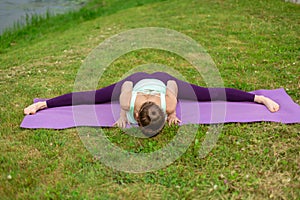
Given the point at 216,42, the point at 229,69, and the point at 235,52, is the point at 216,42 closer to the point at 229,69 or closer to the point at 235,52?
the point at 235,52

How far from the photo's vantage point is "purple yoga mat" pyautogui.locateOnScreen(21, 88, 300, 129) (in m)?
3.96

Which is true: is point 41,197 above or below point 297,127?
below

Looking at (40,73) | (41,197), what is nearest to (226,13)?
(40,73)

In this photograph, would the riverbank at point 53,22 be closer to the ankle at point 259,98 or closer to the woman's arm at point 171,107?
the woman's arm at point 171,107

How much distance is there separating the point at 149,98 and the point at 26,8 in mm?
8545

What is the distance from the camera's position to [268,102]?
4.18 metres

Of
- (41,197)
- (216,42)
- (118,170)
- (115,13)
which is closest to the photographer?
(41,197)

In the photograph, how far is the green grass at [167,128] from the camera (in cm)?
302

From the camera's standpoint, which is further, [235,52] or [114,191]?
[235,52]

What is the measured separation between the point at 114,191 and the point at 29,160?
3.16 ft

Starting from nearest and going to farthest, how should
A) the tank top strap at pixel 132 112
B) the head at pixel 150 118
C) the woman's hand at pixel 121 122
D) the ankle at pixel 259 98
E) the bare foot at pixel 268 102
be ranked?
the head at pixel 150 118
the tank top strap at pixel 132 112
the woman's hand at pixel 121 122
the bare foot at pixel 268 102
the ankle at pixel 259 98

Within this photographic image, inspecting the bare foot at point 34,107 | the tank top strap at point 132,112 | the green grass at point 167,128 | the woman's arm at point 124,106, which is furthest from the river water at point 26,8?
the tank top strap at point 132,112

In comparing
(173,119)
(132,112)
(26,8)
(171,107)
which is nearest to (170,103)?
(171,107)

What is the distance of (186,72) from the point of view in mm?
5562
